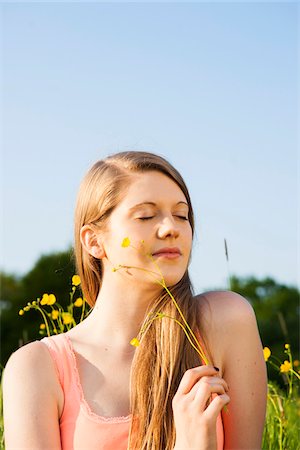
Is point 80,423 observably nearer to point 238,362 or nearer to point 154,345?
point 154,345

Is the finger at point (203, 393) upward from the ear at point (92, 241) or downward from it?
downward

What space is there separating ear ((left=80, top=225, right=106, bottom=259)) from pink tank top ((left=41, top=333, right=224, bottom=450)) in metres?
0.35

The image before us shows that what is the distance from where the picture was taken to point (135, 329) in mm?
2447

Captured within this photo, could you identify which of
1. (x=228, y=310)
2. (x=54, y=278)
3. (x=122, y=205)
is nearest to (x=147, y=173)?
(x=122, y=205)

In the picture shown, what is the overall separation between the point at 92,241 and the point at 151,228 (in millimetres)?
304

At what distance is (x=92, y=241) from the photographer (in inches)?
99.0

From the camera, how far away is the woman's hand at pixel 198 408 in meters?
1.96

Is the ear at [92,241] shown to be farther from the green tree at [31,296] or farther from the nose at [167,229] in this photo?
the green tree at [31,296]

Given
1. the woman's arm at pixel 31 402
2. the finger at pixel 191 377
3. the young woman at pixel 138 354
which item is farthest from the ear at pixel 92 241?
the finger at pixel 191 377

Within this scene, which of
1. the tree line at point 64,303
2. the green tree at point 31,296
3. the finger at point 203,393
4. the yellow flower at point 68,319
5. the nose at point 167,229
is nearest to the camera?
the finger at point 203,393

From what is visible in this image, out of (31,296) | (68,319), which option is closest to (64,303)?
(31,296)

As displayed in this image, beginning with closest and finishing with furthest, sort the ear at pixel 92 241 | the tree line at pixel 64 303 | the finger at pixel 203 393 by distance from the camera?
the finger at pixel 203 393
the ear at pixel 92 241
the tree line at pixel 64 303

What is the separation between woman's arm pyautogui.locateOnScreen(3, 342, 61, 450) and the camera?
7.48ft

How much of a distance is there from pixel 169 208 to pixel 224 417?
67cm
